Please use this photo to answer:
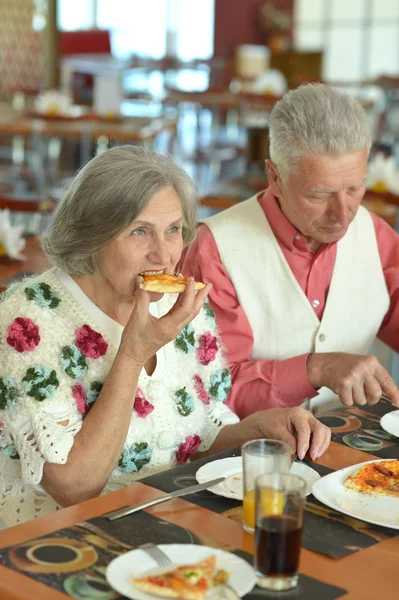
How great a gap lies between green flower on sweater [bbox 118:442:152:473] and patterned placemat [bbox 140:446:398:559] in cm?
25

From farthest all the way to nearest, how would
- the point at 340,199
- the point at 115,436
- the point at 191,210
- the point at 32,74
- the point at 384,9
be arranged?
the point at 384,9 → the point at 32,74 → the point at 340,199 → the point at 191,210 → the point at 115,436

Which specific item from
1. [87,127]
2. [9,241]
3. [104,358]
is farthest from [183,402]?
[87,127]

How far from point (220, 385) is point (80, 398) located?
16.2 inches

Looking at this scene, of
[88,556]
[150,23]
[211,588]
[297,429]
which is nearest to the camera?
[211,588]

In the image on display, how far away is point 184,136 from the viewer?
1227 cm

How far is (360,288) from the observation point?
2.56 meters

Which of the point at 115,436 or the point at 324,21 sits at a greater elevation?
the point at 324,21

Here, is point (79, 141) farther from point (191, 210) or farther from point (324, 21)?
point (191, 210)

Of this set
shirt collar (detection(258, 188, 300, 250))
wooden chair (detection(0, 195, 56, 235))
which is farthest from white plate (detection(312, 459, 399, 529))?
wooden chair (detection(0, 195, 56, 235))

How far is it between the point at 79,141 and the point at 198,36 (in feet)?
15.8

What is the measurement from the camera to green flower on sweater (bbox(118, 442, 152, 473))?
6.02ft

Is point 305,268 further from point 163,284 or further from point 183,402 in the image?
point 163,284

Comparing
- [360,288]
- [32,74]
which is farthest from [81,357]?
[32,74]

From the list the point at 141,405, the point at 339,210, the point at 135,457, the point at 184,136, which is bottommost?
the point at 184,136
